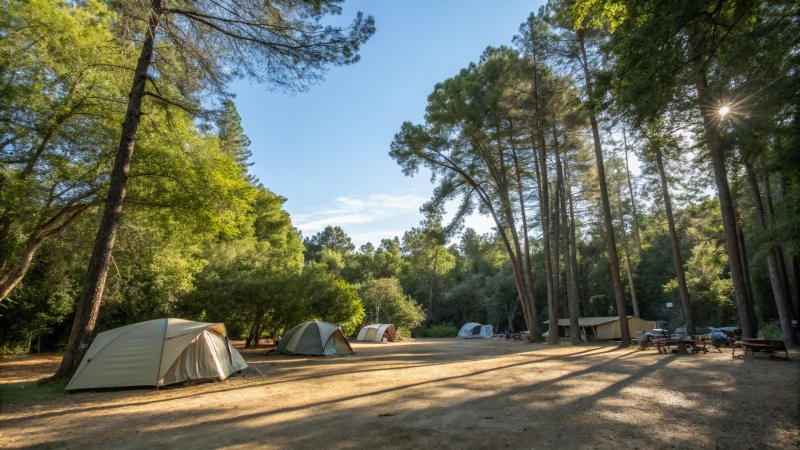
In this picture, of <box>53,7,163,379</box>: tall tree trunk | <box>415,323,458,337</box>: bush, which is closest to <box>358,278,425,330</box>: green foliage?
<box>415,323,458,337</box>: bush

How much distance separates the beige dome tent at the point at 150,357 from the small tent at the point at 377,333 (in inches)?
686

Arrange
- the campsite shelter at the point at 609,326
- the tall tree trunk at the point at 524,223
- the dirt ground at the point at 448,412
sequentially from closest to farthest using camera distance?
the dirt ground at the point at 448,412, the tall tree trunk at the point at 524,223, the campsite shelter at the point at 609,326

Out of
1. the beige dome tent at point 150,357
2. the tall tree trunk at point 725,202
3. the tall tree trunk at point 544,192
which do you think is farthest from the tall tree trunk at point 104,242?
the tall tree trunk at point 544,192

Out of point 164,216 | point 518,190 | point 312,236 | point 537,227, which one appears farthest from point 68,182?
point 312,236

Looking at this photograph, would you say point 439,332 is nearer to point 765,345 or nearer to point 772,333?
point 772,333

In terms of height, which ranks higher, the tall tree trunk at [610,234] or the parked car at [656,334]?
the tall tree trunk at [610,234]

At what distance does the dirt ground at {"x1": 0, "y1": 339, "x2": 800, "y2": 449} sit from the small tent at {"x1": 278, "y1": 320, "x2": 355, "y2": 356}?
5.63 meters

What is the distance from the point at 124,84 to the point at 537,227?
25320 mm

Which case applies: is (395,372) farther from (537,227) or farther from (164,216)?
(537,227)

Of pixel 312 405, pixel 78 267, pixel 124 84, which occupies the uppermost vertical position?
pixel 124 84

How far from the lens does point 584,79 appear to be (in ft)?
49.0

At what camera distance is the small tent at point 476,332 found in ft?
113

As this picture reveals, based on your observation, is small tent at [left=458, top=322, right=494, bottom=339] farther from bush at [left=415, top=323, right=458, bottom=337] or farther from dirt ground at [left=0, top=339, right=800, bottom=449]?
dirt ground at [left=0, top=339, right=800, bottom=449]

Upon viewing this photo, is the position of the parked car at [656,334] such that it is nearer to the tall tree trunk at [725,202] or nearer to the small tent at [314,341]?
the tall tree trunk at [725,202]
